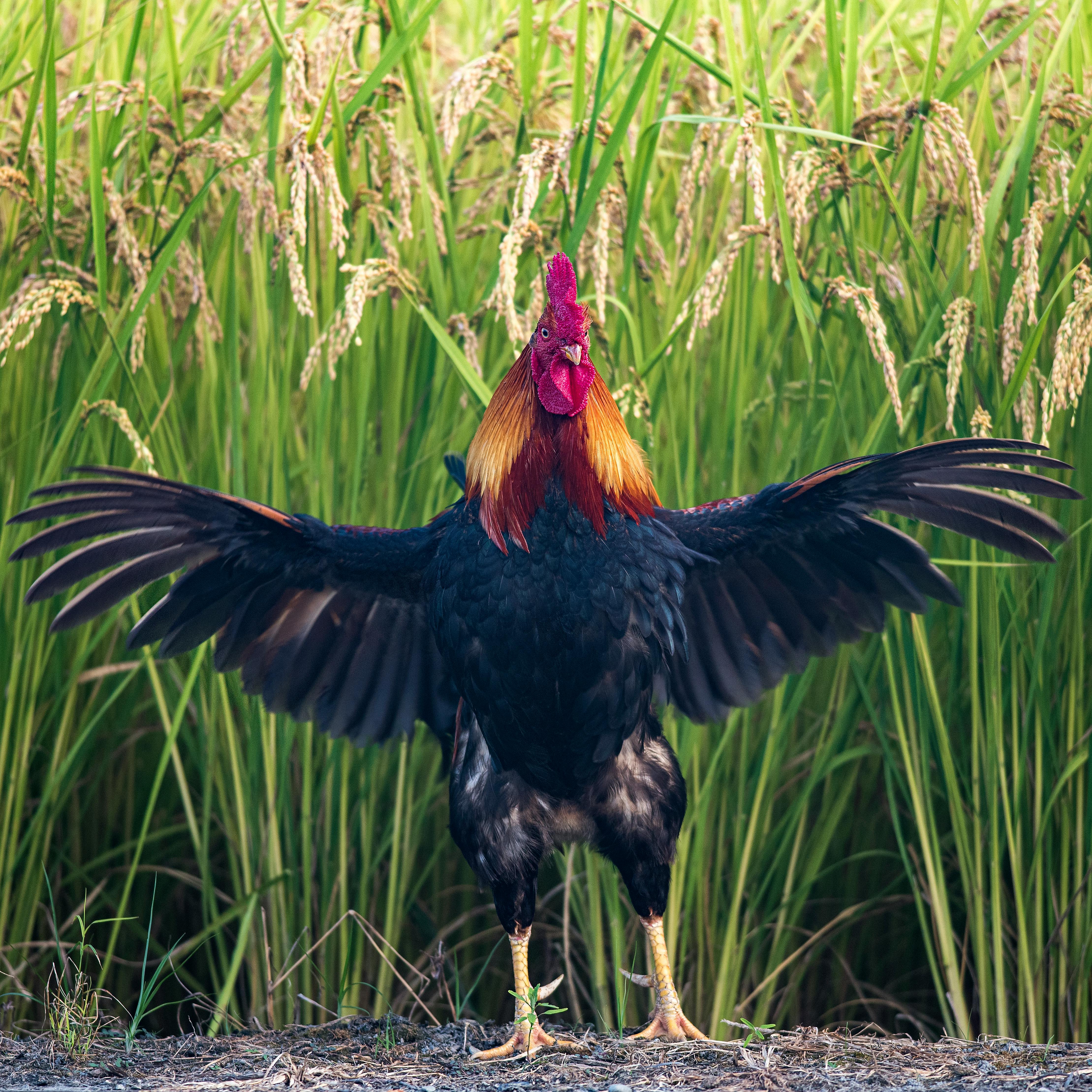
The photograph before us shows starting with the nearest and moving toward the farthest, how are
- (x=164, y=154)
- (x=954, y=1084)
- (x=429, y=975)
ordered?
(x=954, y=1084)
(x=429, y=975)
(x=164, y=154)

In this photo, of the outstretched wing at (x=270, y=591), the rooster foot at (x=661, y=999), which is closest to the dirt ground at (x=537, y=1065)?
the rooster foot at (x=661, y=999)

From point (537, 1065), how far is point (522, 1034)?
7.8 inches

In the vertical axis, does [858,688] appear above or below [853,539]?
below

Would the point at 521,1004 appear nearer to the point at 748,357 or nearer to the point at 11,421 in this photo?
the point at 748,357

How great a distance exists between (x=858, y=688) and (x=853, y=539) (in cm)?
46

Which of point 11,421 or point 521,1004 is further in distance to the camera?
point 11,421

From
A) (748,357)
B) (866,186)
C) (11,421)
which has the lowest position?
(11,421)

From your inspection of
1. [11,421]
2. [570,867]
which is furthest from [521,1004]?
[11,421]

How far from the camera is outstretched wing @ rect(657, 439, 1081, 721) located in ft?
7.70

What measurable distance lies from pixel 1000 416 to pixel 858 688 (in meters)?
0.81

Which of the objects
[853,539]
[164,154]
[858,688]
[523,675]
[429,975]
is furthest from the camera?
[164,154]

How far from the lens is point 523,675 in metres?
2.44

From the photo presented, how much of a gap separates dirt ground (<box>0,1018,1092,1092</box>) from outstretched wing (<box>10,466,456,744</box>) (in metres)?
0.80

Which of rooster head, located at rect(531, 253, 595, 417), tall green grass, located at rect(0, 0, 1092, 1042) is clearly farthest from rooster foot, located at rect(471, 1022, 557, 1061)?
rooster head, located at rect(531, 253, 595, 417)
